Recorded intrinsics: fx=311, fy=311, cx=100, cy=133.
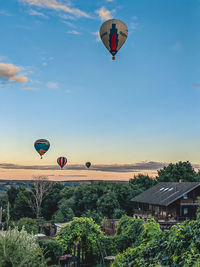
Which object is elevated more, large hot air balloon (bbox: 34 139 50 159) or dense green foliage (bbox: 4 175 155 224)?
large hot air balloon (bbox: 34 139 50 159)

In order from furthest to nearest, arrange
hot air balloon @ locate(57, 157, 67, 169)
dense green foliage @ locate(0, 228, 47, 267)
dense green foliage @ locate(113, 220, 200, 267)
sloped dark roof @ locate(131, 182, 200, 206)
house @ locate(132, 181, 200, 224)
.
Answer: hot air balloon @ locate(57, 157, 67, 169) < sloped dark roof @ locate(131, 182, 200, 206) < house @ locate(132, 181, 200, 224) < dense green foliage @ locate(0, 228, 47, 267) < dense green foliage @ locate(113, 220, 200, 267)

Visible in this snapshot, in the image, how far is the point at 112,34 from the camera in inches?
874

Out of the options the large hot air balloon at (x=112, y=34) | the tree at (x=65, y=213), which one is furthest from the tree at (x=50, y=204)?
the large hot air balloon at (x=112, y=34)

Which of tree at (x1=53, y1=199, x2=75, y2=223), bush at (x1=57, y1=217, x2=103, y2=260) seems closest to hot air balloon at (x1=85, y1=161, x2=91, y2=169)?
tree at (x1=53, y1=199, x2=75, y2=223)

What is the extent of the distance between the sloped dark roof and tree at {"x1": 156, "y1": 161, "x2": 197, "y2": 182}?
11368 millimetres

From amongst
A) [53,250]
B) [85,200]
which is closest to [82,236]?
[53,250]

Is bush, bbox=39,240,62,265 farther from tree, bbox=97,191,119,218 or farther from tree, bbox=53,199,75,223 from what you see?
tree, bbox=53,199,75,223

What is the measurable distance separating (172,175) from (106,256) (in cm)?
4401

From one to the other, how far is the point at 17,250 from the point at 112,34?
17329 mm

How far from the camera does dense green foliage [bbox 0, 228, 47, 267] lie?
8.37m

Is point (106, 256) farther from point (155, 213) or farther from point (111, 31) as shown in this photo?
point (155, 213)

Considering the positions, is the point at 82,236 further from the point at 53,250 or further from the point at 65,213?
the point at 65,213

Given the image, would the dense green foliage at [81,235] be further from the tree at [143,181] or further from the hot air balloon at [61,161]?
the tree at [143,181]

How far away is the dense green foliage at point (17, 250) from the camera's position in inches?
329
